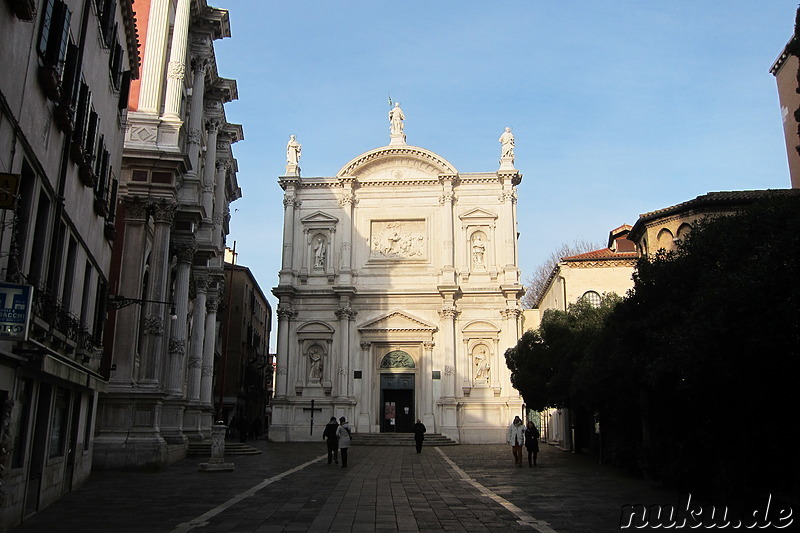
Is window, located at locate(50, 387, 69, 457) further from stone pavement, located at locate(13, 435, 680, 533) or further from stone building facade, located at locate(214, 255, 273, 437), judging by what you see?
stone building facade, located at locate(214, 255, 273, 437)

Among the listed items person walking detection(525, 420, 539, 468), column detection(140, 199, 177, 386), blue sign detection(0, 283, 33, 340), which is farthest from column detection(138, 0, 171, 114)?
person walking detection(525, 420, 539, 468)

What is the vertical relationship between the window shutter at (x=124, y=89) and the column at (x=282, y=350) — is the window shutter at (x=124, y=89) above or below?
above

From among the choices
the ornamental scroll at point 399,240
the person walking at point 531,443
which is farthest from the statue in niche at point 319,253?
the person walking at point 531,443

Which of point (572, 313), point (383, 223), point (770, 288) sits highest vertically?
point (383, 223)

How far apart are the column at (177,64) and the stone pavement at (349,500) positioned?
36.1 feet

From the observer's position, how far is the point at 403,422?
43.7 metres

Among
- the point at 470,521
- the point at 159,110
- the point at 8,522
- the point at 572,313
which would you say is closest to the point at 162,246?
the point at 159,110

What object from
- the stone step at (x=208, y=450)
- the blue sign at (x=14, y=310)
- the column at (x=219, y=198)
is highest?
the column at (x=219, y=198)

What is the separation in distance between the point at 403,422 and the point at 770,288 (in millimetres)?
35794

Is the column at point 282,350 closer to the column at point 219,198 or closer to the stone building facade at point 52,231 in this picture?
the column at point 219,198

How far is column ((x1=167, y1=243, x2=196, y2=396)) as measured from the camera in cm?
2542

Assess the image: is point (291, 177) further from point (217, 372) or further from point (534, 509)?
point (534, 509)

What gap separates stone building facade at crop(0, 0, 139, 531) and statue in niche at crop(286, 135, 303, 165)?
31.8 meters

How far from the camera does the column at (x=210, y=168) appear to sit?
29.4 metres
